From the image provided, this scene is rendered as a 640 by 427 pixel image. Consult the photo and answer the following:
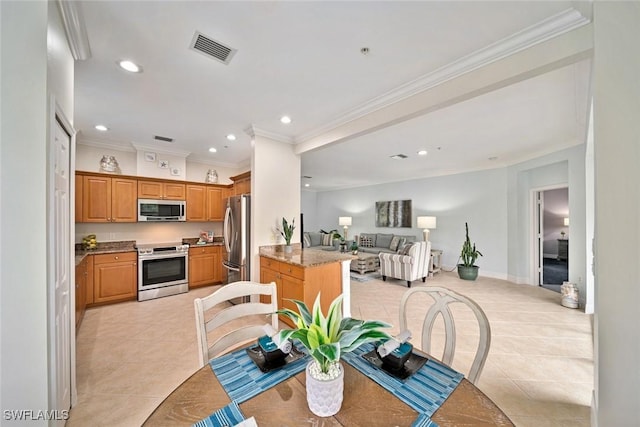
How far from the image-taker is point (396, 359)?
1.06m

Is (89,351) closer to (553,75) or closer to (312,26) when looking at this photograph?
(312,26)

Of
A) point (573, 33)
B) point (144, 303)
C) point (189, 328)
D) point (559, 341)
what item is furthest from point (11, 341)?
point (559, 341)

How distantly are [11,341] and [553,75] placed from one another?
13.5 ft

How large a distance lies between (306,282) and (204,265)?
2.86 m

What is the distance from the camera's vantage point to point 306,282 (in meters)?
2.75

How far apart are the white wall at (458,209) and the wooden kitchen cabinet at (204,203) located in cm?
511

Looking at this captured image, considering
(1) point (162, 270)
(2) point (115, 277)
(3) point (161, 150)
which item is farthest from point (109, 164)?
(1) point (162, 270)

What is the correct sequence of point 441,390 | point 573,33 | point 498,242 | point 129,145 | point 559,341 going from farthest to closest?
1. point 498,242
2. point 129,145
3. point 559,341
4. point 573,33
5. point 441,390

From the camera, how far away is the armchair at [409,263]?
4891mm

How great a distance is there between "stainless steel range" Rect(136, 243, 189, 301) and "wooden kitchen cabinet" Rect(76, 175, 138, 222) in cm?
64

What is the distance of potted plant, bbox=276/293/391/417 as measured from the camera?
2.65 ft

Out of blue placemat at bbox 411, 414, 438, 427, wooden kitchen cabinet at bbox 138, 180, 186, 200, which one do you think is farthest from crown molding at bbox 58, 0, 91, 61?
wooden kitchen cabinet at bbox 138, 180, 186, 200

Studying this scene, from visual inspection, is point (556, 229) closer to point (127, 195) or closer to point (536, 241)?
point (536, 241)

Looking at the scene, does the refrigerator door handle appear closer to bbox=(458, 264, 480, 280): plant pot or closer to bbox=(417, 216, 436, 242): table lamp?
bbox=(417, 216, 436, 242): table lamp
